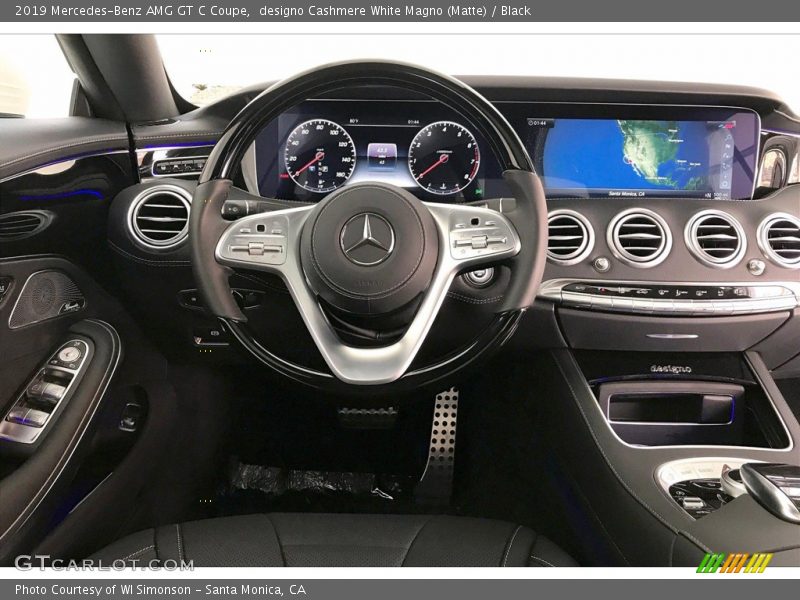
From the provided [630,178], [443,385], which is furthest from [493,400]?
[630,178]

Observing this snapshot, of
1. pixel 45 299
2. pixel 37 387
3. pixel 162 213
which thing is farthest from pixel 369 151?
pixel 37 387

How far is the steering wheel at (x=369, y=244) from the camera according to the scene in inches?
41.4

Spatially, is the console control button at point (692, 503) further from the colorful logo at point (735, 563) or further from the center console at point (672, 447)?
the colorful logo at point (735, 563)

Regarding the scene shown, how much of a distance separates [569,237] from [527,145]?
26cm

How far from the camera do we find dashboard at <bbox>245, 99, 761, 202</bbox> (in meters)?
1.48

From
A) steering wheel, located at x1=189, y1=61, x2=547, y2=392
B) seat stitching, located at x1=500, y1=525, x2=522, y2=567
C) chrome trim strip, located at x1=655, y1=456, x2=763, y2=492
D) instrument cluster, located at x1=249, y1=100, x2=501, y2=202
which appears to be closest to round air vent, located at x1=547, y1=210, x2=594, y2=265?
instrument cluster, located at x1=249, y1=100, x2=501, y2=202

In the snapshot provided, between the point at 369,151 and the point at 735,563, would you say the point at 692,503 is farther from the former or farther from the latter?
the point at 369,151

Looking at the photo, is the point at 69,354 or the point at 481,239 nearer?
the point at 481,239

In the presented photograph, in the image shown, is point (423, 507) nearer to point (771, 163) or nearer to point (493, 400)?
point (493, 400)

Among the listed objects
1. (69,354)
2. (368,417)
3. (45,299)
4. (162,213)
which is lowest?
(368,417)

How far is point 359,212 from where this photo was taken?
107cm

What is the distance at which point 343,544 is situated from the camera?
1.20 metres

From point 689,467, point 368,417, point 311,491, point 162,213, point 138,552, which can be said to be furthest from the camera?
point 311,491

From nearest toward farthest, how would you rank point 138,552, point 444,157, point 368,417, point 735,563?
point 735,563
point 138,552
point 444,157
point 368,417
